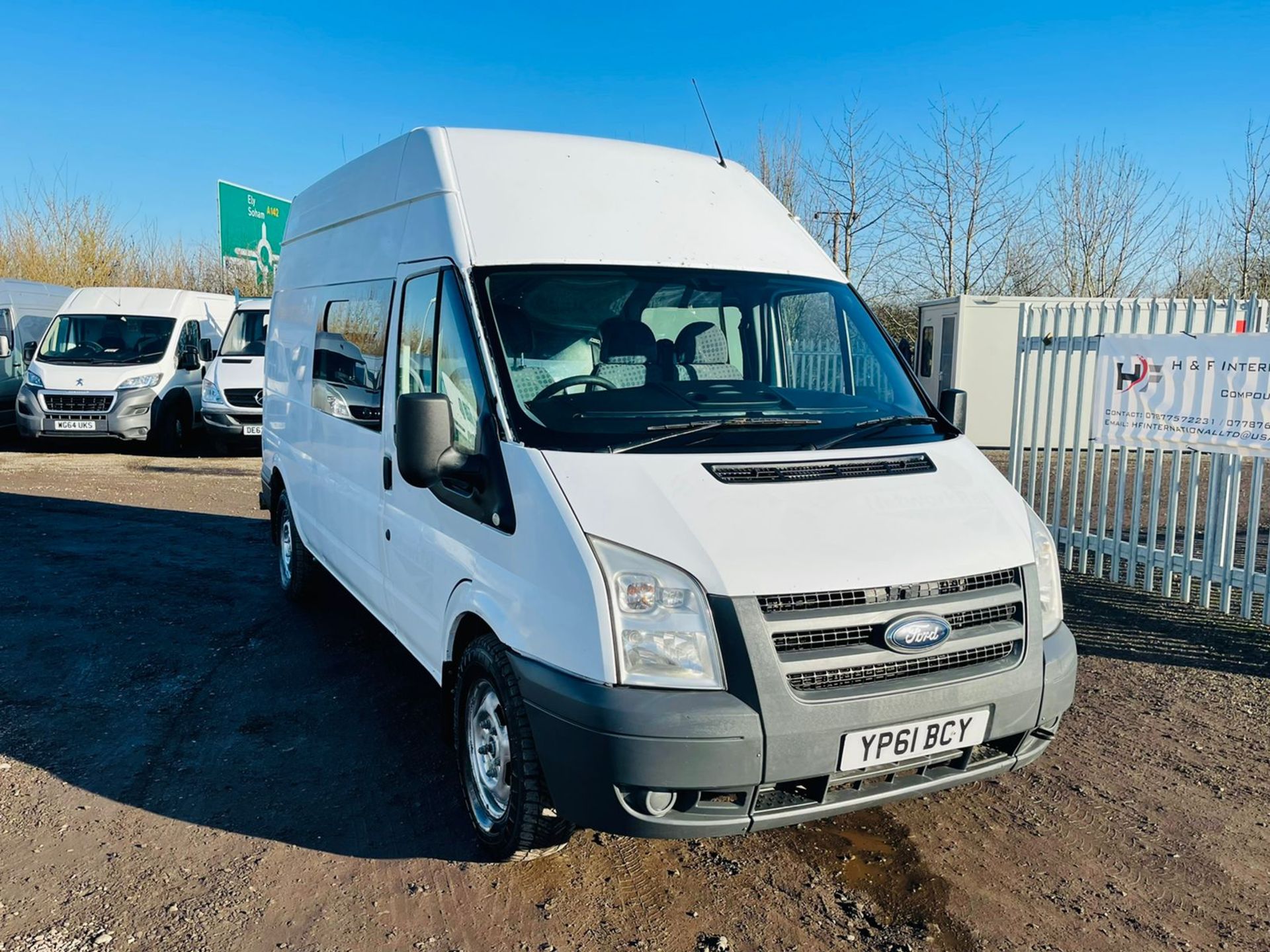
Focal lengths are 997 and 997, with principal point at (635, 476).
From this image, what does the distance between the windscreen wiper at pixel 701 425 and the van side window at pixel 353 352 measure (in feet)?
5.29

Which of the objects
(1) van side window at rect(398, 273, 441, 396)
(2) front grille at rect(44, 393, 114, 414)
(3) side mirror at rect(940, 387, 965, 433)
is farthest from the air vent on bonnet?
(2) front grille at rect(44, 393, 114, 414)

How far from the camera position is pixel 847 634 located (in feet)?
9.90

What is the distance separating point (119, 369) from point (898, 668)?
14882 mm

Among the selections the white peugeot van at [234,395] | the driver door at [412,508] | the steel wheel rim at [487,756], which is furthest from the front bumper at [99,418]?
the steel wheel rim at [487,756]

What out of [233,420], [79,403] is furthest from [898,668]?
[79,403]

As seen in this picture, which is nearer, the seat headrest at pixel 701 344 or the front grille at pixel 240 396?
the seat headrest at pixel 701 344

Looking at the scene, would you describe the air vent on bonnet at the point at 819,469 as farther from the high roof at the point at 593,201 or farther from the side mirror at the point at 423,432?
the high roof at the point at 593,201

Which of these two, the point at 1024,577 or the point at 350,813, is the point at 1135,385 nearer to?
the point at 1024,577

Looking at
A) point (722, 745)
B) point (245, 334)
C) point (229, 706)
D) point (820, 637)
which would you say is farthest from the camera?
point (245, 334)

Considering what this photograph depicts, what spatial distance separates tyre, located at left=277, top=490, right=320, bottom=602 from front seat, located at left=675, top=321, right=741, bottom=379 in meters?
3.46

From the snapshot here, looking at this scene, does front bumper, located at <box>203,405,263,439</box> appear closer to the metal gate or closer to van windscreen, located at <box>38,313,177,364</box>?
van windscreen, located at <box>38,313,177,364</box>

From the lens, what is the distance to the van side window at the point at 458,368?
3.59m

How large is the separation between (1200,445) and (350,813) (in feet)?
17.9

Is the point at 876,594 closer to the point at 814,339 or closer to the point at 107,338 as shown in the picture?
the point at 814,339
